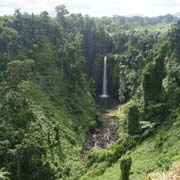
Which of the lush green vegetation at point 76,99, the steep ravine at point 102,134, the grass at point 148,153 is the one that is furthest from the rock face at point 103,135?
the grass at point 148,153

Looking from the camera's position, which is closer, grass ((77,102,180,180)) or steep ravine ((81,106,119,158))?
grass ((77,102,180,180))

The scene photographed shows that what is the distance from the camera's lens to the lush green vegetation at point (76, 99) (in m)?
38.1

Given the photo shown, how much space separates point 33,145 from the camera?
38.8 m

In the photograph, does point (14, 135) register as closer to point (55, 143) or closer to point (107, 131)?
point (55, 143)

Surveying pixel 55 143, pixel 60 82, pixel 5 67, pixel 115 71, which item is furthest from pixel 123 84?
pixel 55 143

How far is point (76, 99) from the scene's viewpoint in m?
62.9

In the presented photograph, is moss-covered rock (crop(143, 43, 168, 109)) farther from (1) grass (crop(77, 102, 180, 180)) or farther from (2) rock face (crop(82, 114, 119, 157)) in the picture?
(2) rock face (crop(82, 114, 119, 157))

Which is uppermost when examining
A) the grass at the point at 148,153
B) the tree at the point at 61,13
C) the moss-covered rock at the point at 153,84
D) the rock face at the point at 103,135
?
the tree at the point at 61,13

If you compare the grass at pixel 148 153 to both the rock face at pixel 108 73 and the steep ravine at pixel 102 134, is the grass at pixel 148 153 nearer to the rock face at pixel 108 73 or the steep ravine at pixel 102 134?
the steep ravine at pixel 102 134

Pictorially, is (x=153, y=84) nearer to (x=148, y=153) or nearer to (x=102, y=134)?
(x=148, y=153)

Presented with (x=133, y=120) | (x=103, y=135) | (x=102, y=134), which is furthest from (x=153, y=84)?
(x=102, y=134)

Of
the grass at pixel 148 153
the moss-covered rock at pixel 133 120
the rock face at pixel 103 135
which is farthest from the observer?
the rock face at pixel 103 135

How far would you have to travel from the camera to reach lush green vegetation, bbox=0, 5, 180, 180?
38125 millimetres

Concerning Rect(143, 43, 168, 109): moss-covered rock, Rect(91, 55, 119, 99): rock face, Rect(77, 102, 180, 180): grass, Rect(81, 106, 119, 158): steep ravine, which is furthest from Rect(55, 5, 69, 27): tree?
Rect(77, 102, 180, 180): grass
